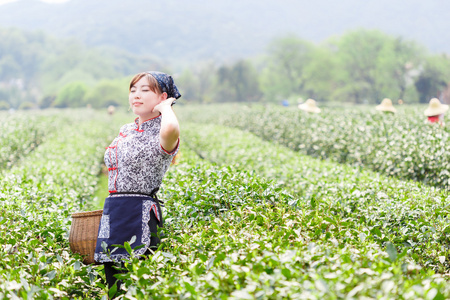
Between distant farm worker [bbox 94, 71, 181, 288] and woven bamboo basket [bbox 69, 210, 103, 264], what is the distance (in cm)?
19

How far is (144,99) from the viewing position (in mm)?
3090

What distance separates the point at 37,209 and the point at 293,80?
6272 cm

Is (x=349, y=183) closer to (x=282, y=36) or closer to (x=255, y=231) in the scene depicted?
(x=255, y=231)

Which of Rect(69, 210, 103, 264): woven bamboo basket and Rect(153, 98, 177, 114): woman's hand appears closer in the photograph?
Rect(153, 98, 177, 114): woman's hand

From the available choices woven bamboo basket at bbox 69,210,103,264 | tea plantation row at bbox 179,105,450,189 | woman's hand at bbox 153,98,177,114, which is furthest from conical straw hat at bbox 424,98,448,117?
woven bamboo basket at bbox 69,210,103,264

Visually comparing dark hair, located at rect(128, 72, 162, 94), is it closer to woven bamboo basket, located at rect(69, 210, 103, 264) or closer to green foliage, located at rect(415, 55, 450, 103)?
woven bamboo basket, located at rect(69, 210, 103, 264)

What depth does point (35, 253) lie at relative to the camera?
2.92 meters

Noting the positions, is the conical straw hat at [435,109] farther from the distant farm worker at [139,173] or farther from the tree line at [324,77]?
the tree line at [324,77]

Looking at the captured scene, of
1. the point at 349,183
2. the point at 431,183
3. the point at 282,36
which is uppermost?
the point at 282,36

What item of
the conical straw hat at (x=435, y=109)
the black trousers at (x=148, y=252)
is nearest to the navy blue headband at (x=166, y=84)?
the black trousers at (x=148, y=252)

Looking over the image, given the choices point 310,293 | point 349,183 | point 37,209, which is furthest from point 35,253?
point 349,183

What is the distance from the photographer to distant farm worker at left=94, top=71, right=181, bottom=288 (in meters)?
2.88

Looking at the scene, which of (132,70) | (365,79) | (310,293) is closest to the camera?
(310,293)

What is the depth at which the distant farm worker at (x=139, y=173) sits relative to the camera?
288cm
